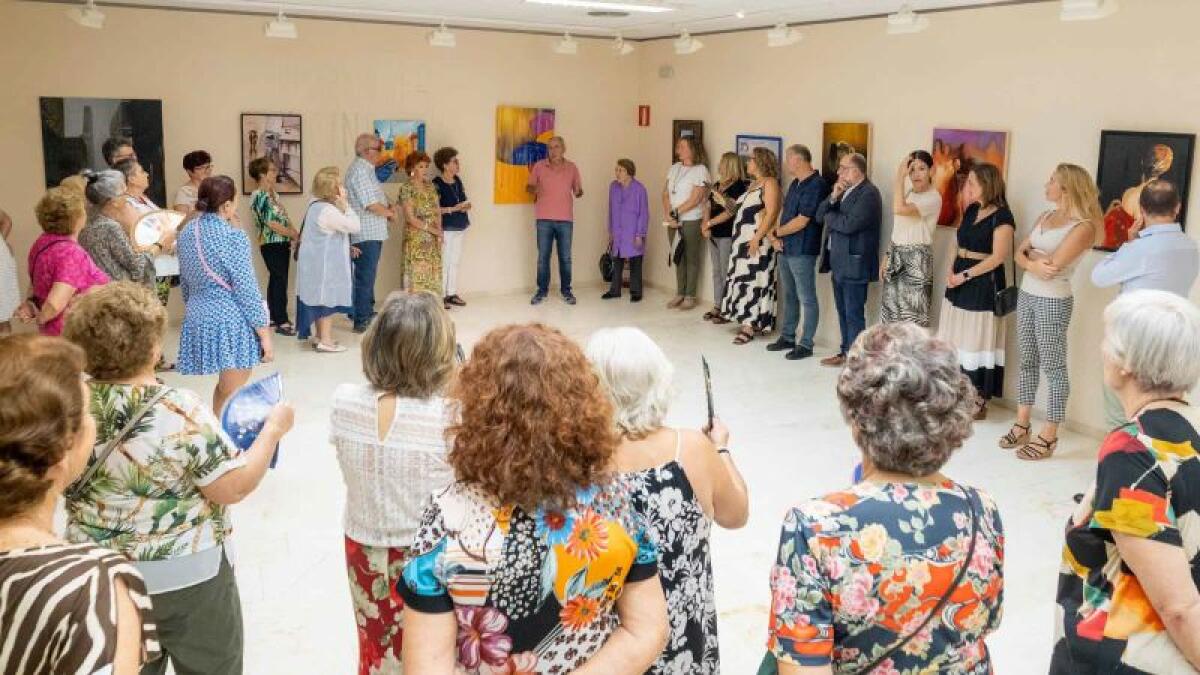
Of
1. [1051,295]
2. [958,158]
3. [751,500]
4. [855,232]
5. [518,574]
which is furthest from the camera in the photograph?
[855,232]

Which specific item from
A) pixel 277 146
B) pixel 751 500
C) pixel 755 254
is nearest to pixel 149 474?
pixel 751 500

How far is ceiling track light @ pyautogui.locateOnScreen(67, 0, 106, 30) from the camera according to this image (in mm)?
6949

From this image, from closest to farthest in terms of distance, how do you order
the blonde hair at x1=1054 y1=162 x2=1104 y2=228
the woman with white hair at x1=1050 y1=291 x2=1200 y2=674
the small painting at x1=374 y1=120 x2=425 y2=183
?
the woman with white hair at x1=1050 y1=291 x2=1200 y2=674 < the blonde hair at x1=1054 y1=162 x2=1104 y2=228 < the small painting at x1=374 y1=120 x2=425 y2=183

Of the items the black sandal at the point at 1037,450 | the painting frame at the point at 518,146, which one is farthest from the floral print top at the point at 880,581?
the painting frame at the point at 518,146

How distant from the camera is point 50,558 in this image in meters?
1.45

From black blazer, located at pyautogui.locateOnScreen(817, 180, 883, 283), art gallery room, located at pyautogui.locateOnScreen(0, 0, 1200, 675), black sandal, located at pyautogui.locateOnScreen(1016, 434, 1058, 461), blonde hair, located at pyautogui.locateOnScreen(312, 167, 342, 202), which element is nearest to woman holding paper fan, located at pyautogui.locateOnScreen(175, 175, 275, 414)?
art gallery room, located at pyautogui.locateOnScreen(0, 0, 1200, 675)

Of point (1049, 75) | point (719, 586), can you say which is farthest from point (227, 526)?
point (1049, 75)

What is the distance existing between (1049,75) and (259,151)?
616 centimetres

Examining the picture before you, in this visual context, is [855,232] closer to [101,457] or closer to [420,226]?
[420,226]

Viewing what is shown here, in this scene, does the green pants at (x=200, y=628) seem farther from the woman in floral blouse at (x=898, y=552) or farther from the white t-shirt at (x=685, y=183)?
the white t-shirt at (x=685, y=183)

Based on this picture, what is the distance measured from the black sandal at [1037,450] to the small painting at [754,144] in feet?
11.6

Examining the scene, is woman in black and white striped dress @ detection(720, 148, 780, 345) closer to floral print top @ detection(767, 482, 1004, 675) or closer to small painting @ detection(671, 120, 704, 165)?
small painting @ detection(671, 120, 704, 165)

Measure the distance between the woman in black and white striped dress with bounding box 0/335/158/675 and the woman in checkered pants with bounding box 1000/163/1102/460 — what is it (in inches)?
198

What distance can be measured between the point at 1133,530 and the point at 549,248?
8.04 metres
